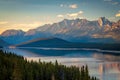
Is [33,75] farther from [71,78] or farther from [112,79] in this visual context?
[112,79]

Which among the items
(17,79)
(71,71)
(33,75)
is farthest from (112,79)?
(17,79)

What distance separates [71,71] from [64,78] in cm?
567

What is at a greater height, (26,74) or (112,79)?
(26,74)

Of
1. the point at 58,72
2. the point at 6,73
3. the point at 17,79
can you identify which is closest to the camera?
the point at 17,79

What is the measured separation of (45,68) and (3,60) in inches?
348

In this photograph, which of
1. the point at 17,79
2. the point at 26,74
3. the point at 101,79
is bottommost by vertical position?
the point at 101,79

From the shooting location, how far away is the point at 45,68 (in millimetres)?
61062

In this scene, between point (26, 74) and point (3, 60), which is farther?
point (3, 60)

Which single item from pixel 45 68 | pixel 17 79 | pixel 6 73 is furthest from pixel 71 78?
pixel 17 79

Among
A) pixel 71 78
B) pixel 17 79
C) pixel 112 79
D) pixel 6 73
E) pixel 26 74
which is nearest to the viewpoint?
pixel 17 79

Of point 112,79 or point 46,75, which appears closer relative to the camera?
point 46,75

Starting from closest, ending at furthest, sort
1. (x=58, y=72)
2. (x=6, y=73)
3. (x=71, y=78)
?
(x=6, y=73), (x=71, y=78), (x=58, y=72)

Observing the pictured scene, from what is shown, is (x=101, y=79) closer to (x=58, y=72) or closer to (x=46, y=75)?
(x=58, y=72)

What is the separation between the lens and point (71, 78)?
56.4 metres
